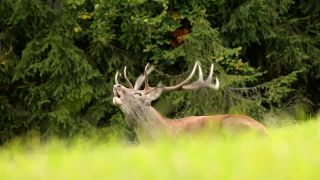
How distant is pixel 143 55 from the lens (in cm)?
1864

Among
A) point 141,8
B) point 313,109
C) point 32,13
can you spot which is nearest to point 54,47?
point 32,13

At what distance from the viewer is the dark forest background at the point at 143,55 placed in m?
17.6

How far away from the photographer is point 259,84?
1855 cm

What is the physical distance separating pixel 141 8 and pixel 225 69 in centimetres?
259

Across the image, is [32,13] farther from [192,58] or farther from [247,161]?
[247,161]

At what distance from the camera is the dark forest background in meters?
17.6

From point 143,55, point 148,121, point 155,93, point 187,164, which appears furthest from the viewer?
point 143,55

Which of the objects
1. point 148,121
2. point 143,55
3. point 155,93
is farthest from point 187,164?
point 143,55

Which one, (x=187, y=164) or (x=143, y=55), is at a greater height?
(x=187, y=164)

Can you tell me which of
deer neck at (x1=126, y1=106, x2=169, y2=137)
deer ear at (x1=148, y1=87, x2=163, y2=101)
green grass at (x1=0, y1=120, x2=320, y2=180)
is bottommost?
deer neck at (x1=126, y1=106, x2=169, y2=137)

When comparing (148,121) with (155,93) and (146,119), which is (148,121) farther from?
(155,93)

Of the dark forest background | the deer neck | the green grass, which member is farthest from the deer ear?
the green grass

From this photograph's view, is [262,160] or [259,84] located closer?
[262,160]

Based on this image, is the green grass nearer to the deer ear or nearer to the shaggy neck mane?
the shaggy neck mane
